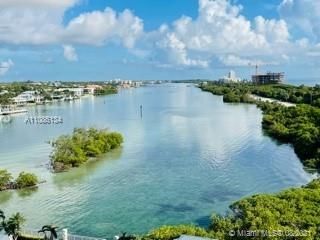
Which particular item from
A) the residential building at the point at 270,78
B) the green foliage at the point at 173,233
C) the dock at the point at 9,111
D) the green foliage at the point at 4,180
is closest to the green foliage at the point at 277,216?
the green foliage at the point at 173,233

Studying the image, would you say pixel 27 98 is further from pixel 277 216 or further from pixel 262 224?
pixel 262 224

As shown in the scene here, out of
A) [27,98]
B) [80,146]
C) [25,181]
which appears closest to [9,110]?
[27,98]

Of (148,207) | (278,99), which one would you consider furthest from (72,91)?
(148,207)

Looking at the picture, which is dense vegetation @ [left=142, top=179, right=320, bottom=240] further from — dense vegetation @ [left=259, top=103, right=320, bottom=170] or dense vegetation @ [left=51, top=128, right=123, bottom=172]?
dense vegetation @ [left=51, top=128, right=123, bottom=172]

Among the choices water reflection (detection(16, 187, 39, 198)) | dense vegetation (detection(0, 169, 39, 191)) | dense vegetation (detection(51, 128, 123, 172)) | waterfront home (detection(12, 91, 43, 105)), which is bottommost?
water reflection (detection(16, 187, 39, 198))

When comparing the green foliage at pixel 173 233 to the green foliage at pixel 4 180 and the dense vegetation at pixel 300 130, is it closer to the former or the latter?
the green foliage at pixel 4 180

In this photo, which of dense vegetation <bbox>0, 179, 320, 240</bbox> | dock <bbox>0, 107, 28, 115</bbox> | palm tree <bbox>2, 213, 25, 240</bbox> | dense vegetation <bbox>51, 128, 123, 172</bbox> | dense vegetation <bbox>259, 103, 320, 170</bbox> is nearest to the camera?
dense vegetation <bbox>0, 179, 320, 240</bbox>

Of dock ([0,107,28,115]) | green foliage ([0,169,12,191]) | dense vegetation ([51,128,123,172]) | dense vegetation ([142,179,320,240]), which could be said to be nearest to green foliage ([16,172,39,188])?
green foliage ([0,169,12,191])

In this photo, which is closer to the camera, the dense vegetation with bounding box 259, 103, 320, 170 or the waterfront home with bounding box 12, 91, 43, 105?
the dense vegetation with bounding box 259, 103, 320, 170

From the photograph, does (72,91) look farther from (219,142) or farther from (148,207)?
(148,207)
